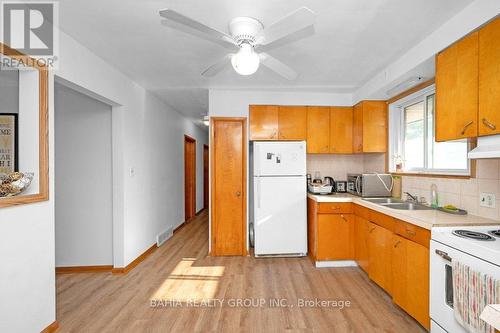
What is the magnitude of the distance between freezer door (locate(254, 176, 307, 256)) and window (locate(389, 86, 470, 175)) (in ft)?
4.37

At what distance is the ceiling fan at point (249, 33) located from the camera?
1.29m

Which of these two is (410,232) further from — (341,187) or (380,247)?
(341,187)

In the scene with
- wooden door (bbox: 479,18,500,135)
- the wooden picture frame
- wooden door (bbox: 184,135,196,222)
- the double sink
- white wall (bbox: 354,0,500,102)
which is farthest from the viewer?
wooden door (bbox: 184,135,196,222)

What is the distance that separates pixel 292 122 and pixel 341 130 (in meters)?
0.75

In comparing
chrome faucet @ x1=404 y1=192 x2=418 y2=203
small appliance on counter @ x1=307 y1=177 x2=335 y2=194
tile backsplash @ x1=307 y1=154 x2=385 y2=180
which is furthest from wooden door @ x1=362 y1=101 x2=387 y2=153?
chrome faucet @ x1=404 y1=192 x2=418 y2=203

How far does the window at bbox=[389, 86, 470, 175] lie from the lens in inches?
88.7

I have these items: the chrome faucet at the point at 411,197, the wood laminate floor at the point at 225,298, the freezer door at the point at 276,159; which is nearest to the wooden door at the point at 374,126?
the chrome faucet at the point at 411,197

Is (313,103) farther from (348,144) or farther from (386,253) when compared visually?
(386,253)

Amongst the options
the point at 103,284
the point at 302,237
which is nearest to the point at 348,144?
the point at 302,237

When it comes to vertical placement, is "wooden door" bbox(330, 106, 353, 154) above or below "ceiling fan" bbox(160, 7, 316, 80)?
below

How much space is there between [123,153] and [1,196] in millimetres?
1378

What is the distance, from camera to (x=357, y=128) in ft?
10.9

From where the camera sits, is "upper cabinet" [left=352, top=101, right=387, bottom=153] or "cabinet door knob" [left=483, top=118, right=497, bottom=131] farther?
"upper cabinet" [left=352, top=101, right=387, bottom=153]

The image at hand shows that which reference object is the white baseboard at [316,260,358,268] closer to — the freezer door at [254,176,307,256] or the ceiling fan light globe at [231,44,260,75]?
the freezer door at [254,176,307,256]
